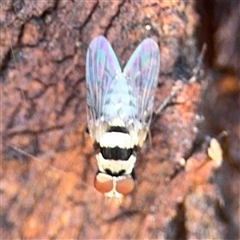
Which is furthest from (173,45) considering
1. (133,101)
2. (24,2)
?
(24,2)

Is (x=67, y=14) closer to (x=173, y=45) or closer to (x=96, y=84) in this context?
(x=96, y=84)

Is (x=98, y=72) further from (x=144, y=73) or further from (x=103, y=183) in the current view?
(x=103, y=183)

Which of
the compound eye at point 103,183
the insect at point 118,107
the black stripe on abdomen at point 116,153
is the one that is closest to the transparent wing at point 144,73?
the insect at point 118,107

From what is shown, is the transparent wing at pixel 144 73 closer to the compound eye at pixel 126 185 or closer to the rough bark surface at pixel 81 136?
the rough bark surface at pixel 81 136

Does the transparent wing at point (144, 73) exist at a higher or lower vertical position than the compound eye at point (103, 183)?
higher

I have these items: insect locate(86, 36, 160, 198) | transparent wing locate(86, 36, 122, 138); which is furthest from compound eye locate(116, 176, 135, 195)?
transparent wing locate(86, 36, 122, 138)

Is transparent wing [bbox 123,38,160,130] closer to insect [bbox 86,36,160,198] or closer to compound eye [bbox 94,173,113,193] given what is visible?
insect [bbox 86,36,160,198]
